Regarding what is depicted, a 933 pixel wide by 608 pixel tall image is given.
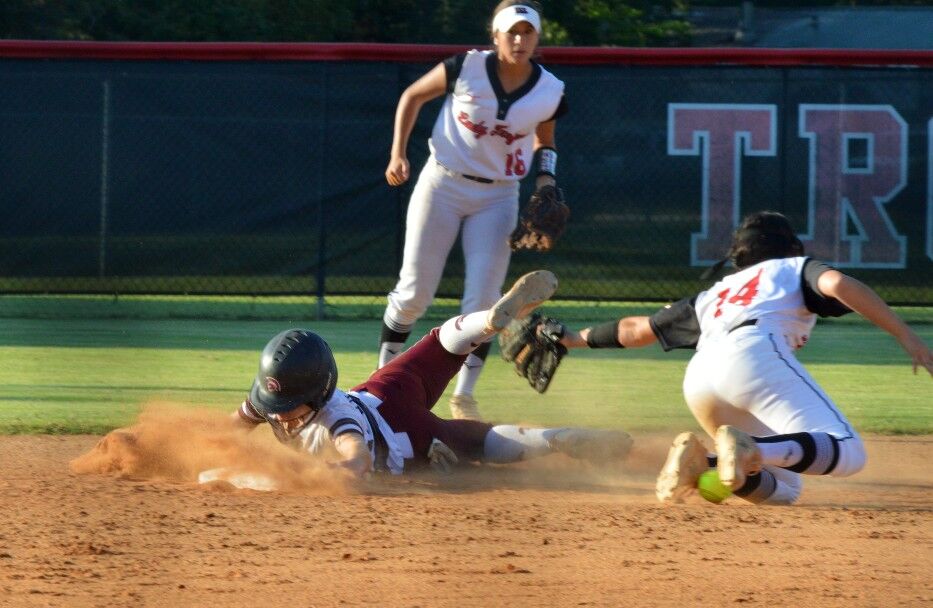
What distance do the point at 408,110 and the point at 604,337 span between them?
1.92m

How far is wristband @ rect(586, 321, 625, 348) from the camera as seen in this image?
191 inches

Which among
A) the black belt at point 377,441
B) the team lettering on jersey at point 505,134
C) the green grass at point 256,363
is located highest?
the team lettering on jersey at point 505,134

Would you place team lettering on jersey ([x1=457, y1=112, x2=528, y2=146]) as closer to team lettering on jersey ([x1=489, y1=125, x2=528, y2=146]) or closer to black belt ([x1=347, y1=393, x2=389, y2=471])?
team lettering on jersey ([x1=489, y1=125, x2=528, y2=146])

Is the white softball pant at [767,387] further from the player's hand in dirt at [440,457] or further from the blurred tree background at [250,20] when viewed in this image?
the blurred tree background at [250,20]

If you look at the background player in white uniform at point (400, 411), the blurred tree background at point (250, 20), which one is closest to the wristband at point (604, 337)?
the background player in white uniform at point (400, 411)

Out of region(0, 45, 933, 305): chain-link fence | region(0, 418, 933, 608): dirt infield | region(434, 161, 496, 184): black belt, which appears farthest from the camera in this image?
region(0, 45, 933, 305): chain-link fence

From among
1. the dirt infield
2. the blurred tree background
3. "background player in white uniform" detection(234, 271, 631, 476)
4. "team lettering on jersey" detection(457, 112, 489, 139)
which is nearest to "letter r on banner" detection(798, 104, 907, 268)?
"team lettering on jersey" detection(457, 112, 489, 139)

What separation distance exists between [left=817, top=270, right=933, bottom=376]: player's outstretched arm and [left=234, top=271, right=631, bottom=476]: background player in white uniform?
1178 millimetres

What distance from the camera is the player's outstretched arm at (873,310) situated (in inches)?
164

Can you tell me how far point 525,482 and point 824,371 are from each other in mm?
3667

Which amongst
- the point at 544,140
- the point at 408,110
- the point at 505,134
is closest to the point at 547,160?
the point at 544,140

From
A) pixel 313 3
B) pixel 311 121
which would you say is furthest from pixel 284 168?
pixel 313 3

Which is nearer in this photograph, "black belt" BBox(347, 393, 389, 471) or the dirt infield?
the dirt infield

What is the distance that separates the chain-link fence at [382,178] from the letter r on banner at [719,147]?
11mm
